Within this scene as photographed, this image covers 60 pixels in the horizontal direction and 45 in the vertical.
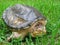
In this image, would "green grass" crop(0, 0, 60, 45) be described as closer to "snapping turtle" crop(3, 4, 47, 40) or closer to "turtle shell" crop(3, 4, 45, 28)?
"snapping turtle" crop(3, 4, 47, 40)

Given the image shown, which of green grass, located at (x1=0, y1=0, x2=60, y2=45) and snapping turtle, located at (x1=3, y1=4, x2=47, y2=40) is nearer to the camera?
green grass, located at (x1=0, y1=0, x2=60, y2=45)

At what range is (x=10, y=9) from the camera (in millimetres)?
4629

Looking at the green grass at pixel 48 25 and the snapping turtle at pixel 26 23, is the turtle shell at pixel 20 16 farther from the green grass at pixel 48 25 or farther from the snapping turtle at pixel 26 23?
the green grass at pixel 48 25

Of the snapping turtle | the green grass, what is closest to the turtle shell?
the snapping turtle

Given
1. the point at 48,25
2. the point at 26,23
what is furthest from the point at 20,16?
the point at 48,25

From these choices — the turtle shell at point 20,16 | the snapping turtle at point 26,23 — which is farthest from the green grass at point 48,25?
the turtle shell at point 20,16

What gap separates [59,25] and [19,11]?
2.57ft

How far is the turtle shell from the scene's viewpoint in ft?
13.7

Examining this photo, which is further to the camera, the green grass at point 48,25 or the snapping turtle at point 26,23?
the snapping turtle at point 26,23

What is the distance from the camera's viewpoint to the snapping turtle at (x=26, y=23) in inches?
163

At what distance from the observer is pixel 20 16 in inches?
169

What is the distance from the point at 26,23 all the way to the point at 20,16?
25 centimetres

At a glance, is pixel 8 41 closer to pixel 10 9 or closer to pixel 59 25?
pixel 10 9

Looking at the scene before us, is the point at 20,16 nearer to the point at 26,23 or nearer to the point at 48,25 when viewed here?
the point at 26,23
